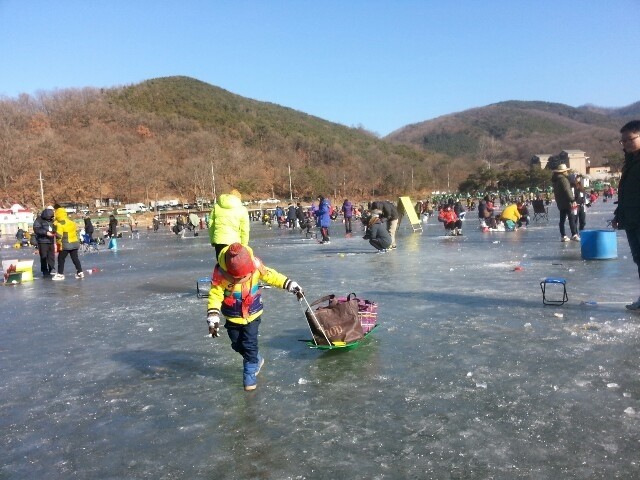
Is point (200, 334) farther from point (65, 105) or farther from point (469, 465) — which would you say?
point (65, 105)

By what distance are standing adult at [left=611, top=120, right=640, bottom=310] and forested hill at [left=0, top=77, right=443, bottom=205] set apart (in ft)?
208

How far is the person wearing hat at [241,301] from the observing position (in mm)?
4117

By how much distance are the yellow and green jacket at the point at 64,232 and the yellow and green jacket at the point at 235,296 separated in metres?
9.01

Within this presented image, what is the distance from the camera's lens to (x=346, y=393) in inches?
159

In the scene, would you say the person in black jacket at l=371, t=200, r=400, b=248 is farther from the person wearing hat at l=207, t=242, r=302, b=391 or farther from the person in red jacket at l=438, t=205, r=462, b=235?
the person wearing hat at l=207, t=242, r=302, b=391

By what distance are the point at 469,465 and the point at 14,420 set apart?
319 cm

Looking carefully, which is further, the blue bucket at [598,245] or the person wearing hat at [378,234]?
the person wearing hat at [378,234]

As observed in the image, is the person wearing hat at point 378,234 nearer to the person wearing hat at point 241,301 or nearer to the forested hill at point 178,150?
the person wearing hat at point 241,301

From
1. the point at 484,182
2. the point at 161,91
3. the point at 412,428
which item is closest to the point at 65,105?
the point at 161,91

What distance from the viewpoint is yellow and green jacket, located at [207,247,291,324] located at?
4.18 metres

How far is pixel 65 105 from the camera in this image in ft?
387

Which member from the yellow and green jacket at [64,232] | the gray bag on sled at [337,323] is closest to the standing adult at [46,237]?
the yellow and green jacket at [64,232]

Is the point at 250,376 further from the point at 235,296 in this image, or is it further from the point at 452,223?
the point at 452,223

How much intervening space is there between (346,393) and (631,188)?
4285mm
